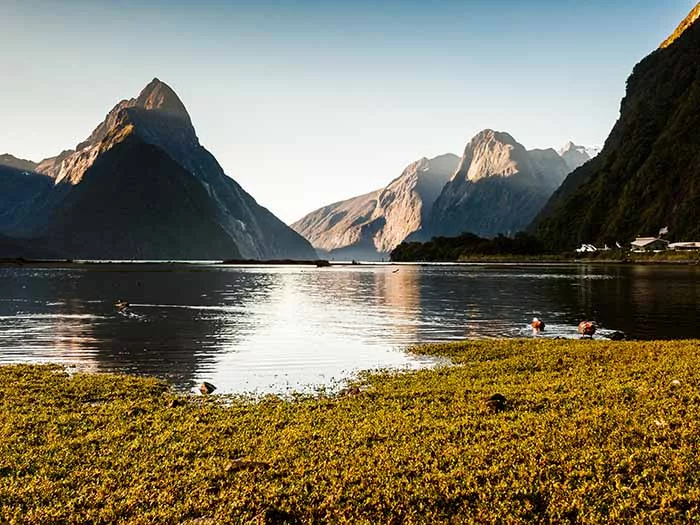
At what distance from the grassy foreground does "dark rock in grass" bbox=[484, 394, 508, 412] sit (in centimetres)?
25

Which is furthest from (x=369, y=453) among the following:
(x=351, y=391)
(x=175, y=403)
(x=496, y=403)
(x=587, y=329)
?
(x=587, y=329)

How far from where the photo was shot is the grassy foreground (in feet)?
48.9

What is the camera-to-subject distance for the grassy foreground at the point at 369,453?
1490cm

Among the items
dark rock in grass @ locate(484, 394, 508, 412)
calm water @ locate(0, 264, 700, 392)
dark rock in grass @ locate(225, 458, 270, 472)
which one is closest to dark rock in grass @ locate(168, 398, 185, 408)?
calm water @ locate(0, 264, 700, 392)

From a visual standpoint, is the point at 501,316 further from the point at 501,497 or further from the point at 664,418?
the point at 501,497

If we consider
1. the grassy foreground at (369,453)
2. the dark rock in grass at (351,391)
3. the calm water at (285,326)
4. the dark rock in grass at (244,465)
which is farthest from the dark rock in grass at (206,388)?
the dark rock in grass at (244,465)

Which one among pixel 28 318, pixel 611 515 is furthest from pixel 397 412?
pixel 28 318

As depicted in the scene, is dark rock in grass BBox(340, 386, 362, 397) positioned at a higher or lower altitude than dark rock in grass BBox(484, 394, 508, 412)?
lower

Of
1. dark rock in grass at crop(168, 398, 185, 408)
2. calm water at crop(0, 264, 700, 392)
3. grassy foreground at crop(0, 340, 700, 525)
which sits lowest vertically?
calm water at crop(0, 264, 700, 392)

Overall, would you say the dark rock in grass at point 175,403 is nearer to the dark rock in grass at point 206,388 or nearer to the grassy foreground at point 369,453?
the grassy foreground at point 369,453

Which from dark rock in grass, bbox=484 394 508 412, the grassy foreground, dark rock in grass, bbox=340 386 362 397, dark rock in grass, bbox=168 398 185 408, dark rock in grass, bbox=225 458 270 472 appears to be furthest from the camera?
dark rock in grass, bbox=340 386 362 397

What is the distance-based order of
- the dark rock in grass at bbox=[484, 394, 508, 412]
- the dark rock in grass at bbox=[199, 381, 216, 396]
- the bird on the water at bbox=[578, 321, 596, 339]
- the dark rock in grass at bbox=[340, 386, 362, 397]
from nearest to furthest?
the dark rock in grass at bbox=[484, 394, 508, 412] → the dark rock in grass at bbox=[340, 386, 362, 397] → the dark rock in grass at bbox=[199, 381, 216, 396] → the bird on the water at bbox=[578, 321, 596, 339]

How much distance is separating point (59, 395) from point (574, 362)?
2935 centimetres

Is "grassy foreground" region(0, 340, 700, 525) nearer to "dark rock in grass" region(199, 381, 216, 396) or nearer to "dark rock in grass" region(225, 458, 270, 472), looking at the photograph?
"dark rock in grass" region(225, 458, 270, 472)
